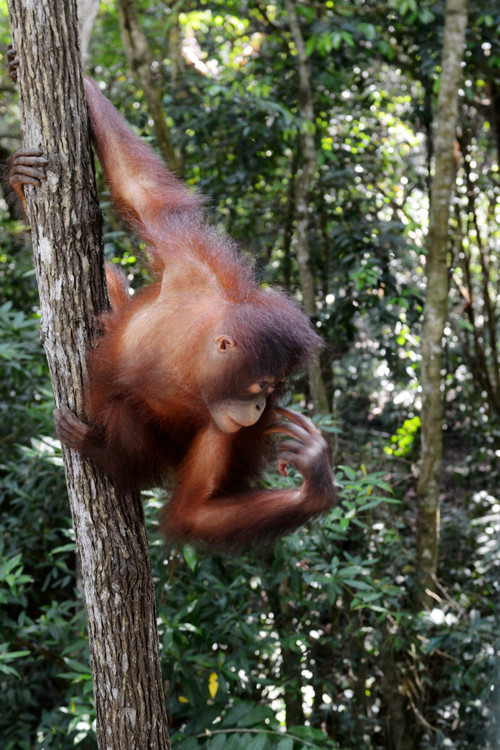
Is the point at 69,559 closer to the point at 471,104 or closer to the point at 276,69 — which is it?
the point at 276,69

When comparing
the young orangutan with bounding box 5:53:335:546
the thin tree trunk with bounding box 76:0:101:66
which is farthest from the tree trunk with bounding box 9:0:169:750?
the thin tree trunk with bounding box 76:0:101:66

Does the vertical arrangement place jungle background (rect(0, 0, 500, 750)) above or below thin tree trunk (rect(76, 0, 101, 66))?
below

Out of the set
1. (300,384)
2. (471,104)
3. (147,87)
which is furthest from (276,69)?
(300,384)

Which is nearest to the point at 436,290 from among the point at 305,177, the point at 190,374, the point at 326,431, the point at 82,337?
the point at 326,431

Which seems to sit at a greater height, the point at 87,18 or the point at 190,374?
the point at 87,18

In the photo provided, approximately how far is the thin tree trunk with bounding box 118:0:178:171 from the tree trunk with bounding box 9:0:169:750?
266 centimetres

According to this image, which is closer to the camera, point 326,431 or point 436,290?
point 326,431

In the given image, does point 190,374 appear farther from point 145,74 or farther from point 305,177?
point 145,74

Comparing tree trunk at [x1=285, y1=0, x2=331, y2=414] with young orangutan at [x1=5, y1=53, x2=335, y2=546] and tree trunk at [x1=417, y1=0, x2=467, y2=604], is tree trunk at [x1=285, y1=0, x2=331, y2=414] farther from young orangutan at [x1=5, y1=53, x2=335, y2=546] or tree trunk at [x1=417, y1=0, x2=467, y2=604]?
young orangutan at [x1=5, y1=53, x2=335, y2=546]

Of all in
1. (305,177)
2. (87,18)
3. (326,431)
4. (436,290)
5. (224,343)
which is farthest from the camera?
(305,177)

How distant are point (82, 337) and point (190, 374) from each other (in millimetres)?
292

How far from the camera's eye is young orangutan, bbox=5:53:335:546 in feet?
5.95

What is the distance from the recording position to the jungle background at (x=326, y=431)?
2820mm

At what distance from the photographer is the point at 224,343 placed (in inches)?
70.7
